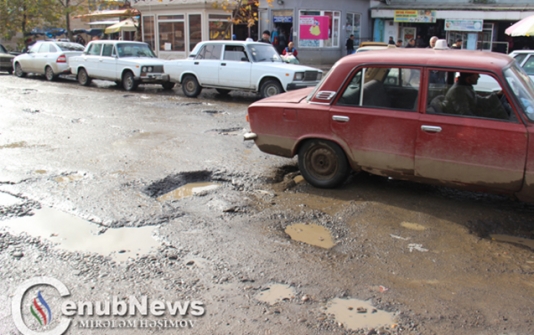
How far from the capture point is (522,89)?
4.85 meters

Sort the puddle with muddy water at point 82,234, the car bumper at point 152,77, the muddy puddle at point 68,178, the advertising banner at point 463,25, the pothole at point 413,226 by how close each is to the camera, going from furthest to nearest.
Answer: the advertising banner at point 463,25, the car bumper at point 152,77, the muddy puddle at point 68,178, the pothole at point 413,226, the puddle with muddy water at point 82,234

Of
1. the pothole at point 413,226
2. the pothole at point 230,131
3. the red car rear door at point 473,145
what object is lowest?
the pothole at point 413,226

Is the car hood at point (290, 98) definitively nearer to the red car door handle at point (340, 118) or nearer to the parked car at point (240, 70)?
the red car door handle at point (340, 118)

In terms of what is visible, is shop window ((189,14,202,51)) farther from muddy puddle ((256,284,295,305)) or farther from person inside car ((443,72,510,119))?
muddy puddle ((256,284,295,305))

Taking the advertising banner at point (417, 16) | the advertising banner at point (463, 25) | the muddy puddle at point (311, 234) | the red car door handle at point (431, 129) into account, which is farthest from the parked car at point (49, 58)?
the advertising banner at point (463, 25)

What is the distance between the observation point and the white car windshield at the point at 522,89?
15.5 ft

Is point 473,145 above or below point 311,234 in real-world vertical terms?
above

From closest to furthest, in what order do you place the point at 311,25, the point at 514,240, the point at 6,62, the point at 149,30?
the point at 514,240, the point at 6,62, the point at 311,25, the point at 149,30

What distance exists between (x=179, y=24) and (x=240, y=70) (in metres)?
14.7

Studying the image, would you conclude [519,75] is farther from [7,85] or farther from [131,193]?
[7,85]

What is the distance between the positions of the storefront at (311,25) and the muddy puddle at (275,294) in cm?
2300

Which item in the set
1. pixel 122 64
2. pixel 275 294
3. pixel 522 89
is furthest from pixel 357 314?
Answer: pixel 122 64

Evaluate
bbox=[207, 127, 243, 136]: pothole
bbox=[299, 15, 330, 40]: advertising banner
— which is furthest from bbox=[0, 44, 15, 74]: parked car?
bbox=[207, 127, 243, 136]: pothole

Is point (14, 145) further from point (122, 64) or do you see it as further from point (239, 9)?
point (239, 9)
